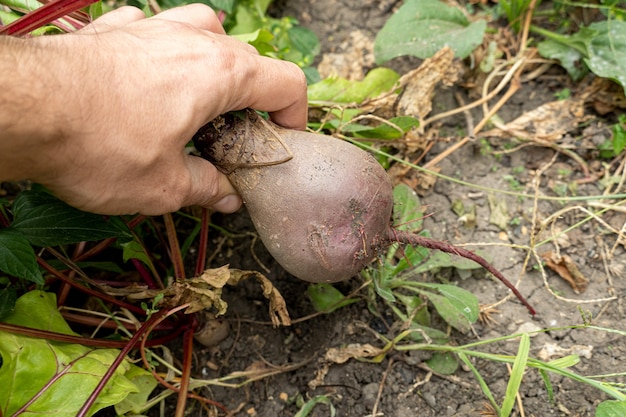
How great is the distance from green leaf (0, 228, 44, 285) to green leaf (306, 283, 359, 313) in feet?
2.28

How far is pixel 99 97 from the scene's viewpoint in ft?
3.17

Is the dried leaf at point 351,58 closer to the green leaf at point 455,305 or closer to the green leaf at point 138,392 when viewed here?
the green leaf at point 455,305

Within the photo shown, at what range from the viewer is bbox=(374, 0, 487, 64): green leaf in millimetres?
1777

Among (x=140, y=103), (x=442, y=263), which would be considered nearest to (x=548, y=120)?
(x=442, y=263)

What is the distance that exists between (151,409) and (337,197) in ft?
2.71

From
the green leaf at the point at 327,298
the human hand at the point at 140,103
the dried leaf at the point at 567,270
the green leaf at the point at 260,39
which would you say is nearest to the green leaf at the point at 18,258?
the human hand at the point at 140,103

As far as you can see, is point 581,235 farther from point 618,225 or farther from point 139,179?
point 139,179

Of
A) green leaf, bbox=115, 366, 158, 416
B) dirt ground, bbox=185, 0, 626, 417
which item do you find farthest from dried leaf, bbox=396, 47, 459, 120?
green leaf, bbox=115, 366, 158, 416

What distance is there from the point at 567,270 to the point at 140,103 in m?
1.23

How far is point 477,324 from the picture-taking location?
1.50 meters

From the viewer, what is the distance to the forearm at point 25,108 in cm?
88

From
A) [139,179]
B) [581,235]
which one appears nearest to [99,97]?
[139,179]

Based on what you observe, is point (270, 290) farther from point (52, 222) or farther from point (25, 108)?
point (25, 108)

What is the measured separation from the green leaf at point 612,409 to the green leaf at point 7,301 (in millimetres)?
1304
